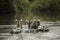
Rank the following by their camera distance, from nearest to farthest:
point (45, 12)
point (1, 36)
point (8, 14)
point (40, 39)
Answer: point (40, 39) → point (1, 36) → point (8, 14) → point (45, 12)

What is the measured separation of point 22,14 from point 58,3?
7395 millimetres

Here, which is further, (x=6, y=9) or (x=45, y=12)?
(x=45, y=12)

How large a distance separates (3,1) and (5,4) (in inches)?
24.6

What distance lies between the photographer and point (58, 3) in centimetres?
3712

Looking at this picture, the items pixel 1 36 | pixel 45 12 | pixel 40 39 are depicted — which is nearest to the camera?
pixel 40 39

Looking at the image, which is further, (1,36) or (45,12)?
(45,12)

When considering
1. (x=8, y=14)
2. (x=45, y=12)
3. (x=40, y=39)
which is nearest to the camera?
(x=40, y=39)

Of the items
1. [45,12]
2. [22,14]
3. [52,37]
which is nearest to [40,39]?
[52,37]

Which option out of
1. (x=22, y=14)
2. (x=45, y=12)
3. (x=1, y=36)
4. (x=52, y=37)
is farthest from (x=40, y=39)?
(x=45, y=12)

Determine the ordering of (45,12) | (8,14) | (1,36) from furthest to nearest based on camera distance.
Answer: (45,12), (8,14), (1,36)

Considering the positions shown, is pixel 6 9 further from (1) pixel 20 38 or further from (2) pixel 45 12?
(1) pixel 20 38

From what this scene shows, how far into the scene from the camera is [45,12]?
119 ft

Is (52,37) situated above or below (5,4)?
below

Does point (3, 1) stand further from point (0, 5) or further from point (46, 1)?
point (46, 1)
